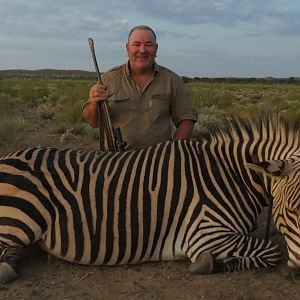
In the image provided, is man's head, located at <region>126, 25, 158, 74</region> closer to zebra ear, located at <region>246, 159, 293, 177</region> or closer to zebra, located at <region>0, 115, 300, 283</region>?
zebra, located at <region>0, 115, 300, 283</region>

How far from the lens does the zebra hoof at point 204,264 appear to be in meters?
3.62

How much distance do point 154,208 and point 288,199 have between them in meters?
1.05

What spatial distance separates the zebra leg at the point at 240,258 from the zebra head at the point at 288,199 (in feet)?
1.08

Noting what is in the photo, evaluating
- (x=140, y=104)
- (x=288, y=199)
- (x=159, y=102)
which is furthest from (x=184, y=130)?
(x=288, y=199)

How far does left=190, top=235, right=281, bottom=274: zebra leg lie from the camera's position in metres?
3.64

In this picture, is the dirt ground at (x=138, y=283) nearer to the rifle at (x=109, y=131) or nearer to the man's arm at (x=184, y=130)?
the rifle at (x=109, y=131)

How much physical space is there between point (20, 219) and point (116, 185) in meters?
0.79

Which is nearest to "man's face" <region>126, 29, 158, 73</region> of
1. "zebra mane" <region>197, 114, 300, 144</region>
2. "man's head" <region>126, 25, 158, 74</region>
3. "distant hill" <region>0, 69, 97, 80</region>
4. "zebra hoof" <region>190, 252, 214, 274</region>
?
"man's head" <region>126, 25, 158, 74</region>

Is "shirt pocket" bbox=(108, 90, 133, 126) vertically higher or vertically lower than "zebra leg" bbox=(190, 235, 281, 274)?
higher

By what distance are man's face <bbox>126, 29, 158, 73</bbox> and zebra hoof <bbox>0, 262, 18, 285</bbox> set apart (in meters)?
2.51

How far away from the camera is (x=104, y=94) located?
4.91 metres

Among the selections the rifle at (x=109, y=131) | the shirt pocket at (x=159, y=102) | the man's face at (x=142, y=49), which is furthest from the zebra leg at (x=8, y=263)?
the man's face at (x=142, y=49)

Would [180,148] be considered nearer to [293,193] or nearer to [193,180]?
[193,180]

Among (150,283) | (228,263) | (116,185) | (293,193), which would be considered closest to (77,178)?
(116,185)
